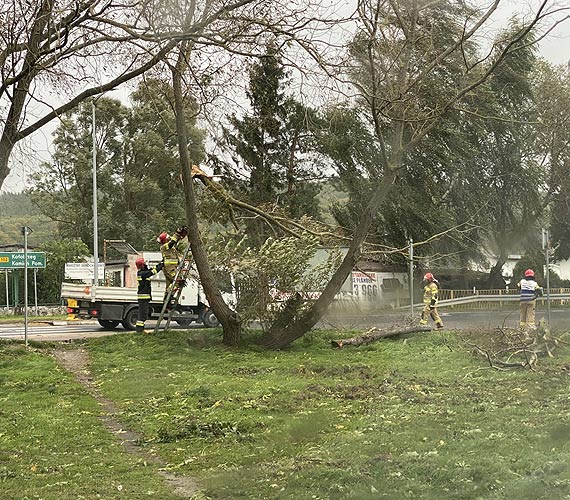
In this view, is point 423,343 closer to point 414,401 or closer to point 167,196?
point 414,401

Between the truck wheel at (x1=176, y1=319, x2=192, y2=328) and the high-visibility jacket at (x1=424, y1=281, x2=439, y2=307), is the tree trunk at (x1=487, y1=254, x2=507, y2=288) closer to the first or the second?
the high-visibility jacket at (x1=424, y1=281, x2=439, y2=307)

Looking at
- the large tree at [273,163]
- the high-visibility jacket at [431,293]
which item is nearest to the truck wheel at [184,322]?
the large tree at [273,163]

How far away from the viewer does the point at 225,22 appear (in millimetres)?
9477

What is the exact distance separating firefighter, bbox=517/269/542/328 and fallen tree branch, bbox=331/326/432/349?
274cm

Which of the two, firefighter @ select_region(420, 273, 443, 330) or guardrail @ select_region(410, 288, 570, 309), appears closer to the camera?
guardrail @ select_region(410, 288, 570, 309)

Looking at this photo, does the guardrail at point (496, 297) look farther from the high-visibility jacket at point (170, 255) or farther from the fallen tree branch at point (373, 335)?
the high-visibility jacket at point (170, 255)

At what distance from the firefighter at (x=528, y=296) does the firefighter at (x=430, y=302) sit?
5.07 ft

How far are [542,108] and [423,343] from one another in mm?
6703

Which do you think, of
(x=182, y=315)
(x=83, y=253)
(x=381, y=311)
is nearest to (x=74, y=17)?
(x=381, y=311)

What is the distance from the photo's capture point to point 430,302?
50.3 feet

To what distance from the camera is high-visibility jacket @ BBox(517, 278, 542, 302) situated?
366 inches

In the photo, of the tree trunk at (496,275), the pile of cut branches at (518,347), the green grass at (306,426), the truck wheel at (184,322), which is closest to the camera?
the green grass at (306,426)

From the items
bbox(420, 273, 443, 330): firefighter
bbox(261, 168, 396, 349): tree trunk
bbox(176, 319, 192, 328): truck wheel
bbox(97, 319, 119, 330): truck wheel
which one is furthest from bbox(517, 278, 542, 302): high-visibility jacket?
bbox(97, 319, 119, 330): truck wheel

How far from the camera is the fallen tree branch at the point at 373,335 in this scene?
49.8 ft
